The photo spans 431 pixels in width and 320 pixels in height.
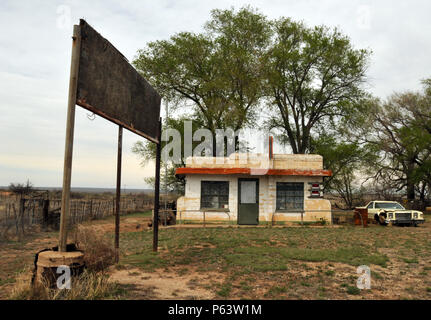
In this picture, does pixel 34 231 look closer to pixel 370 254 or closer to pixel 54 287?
pixel 54 287

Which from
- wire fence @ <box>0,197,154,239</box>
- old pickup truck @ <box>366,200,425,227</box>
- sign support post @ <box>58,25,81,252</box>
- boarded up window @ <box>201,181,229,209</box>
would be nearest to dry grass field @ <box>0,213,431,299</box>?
sign support post @ <box>58,25,81,252</box>

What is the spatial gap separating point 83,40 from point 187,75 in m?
23.0

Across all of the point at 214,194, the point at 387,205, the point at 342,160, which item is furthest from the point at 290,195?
the point at 342,160

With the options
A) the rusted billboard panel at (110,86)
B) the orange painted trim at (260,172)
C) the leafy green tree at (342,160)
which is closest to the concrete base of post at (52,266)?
the rusted billboard panel at (110,86)

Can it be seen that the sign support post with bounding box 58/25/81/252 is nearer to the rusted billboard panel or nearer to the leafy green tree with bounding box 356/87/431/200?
the rusted billboard panel

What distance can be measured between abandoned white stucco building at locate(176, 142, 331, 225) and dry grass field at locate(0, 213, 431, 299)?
160 inches

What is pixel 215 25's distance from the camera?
98.5 ft

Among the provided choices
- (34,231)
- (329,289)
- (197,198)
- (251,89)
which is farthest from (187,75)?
(329,289)

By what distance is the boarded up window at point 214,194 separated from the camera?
59.0 feet

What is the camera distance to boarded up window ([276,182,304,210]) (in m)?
18.0

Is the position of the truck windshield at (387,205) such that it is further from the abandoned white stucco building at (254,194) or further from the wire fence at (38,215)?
the wire fence at (38,215)

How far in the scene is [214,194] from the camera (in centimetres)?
1803

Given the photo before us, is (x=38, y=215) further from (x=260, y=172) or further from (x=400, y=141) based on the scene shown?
(x=400, y=141)

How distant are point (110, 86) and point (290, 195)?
529 inches
